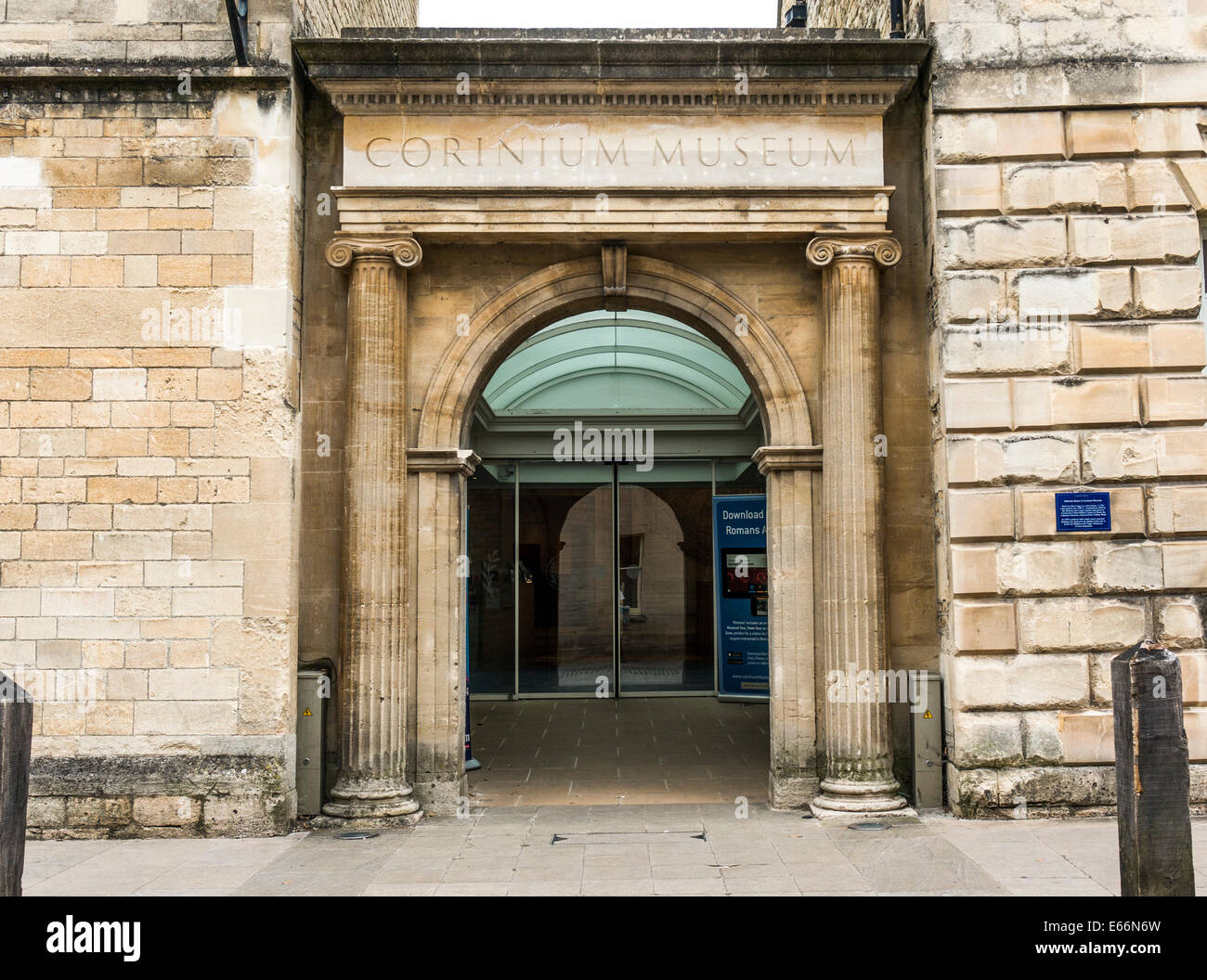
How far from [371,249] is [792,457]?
355cm

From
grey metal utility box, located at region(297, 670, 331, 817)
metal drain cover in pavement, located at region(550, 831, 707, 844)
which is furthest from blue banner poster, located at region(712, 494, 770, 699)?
grey metal utility box, located at region(297, 670, 331, 817)

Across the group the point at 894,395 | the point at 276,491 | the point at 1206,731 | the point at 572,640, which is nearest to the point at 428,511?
the point at 276,491

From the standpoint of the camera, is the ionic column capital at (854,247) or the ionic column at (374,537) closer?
the ionic column at (374,537)

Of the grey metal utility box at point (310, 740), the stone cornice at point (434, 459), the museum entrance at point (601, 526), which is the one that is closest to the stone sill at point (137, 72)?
the stone cornice at point (434, 459)

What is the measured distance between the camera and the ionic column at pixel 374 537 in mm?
7477

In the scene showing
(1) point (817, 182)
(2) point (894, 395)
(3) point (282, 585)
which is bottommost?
(3) point (282, 585)

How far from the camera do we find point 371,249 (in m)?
7.77

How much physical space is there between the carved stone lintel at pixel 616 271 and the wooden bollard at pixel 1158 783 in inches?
187

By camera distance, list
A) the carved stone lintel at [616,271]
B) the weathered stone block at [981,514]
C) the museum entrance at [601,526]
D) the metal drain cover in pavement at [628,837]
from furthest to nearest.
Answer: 1. the museum entrance at [601,526]
2. the carved stone lintel at [616,271]
3. the weathered stone block at [981,514]
4. the metal drain cover in pavement at [628,837]

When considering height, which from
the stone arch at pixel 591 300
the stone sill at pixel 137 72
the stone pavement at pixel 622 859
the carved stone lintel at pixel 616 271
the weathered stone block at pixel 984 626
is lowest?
the stone pavement at pixel 622 859

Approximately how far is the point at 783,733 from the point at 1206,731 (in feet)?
9.71

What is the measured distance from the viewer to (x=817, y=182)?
7.84 meters

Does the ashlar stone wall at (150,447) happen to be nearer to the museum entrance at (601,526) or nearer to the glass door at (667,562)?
the museum entrance at (601,526)

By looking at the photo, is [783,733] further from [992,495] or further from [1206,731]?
[1206,731]
